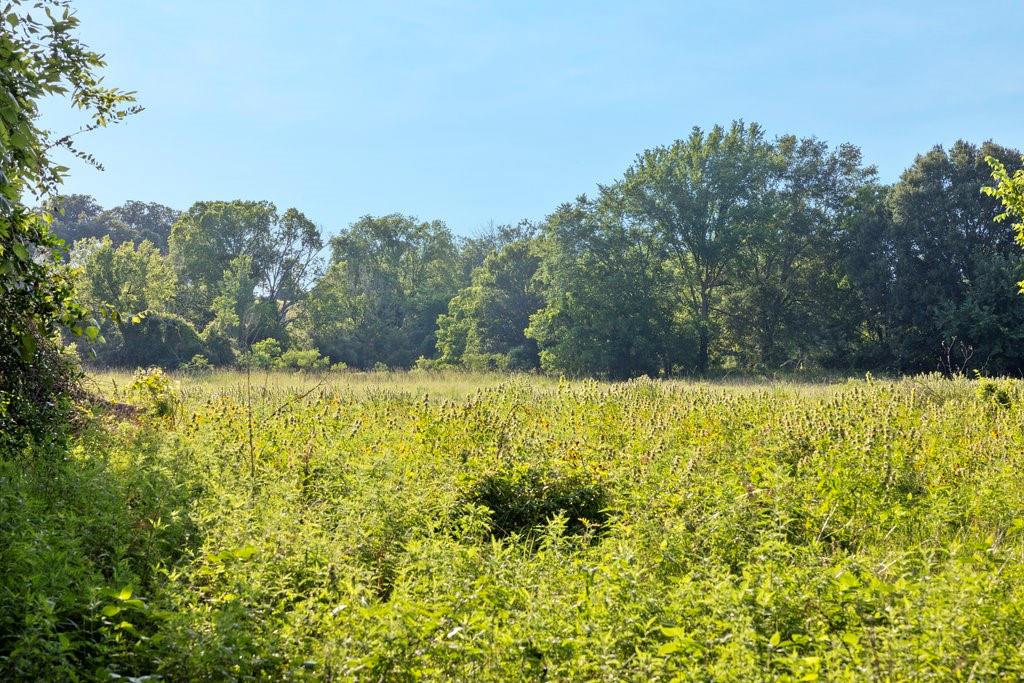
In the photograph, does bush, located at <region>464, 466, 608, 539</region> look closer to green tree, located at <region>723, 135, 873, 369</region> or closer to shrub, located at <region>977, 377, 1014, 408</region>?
shrub, located at <region>977, 377, 1014, 408</region>

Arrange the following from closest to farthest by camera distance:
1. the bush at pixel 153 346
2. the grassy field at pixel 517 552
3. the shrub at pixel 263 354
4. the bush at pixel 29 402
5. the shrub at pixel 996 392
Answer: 1. the grassy field at pixel 517 552
2. the bush at pixel 29 402
3. the shrub at pixel 996 392
4. the bush at pixel 153 346
5. the shrub at pixel 263 354

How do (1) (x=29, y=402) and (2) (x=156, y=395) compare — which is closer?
(1) (x=29, y=402)

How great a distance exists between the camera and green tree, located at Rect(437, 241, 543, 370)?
41.2 meters

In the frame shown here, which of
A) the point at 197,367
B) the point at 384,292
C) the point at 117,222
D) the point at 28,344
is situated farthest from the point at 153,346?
the point at 117,222

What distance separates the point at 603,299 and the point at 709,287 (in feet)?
20.4

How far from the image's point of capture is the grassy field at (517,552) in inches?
142

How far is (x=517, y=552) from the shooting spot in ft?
18.0

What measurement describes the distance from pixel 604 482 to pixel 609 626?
3130 millimetres

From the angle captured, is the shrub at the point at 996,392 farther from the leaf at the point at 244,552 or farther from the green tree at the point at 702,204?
the green tree at the point at 702,204

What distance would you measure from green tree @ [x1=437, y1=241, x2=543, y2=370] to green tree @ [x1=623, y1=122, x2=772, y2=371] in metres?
7.46

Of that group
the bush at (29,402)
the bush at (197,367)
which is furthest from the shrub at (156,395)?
the bush at (197,367)

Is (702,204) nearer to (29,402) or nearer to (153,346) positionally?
(153,346)

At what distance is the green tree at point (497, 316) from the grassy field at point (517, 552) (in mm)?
31415

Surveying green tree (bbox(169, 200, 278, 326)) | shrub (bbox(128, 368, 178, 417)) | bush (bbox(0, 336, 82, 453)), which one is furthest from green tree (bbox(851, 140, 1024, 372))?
green tree (bbox(169, 200, 278, 326))
